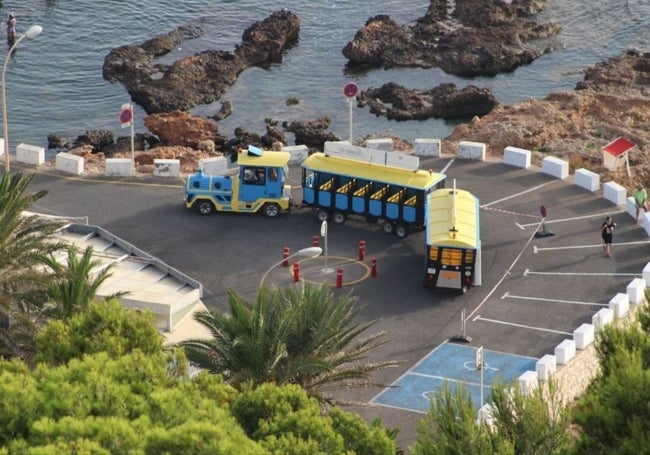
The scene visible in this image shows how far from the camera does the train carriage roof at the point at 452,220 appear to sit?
45.3 metres

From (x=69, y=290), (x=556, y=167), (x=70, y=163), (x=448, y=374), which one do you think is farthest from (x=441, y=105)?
(x=69, y=290)

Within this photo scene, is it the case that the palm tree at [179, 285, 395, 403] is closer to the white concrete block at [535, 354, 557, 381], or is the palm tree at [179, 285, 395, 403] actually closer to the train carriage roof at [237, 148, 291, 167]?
the white concrete block at [535, 354, 557, 381]

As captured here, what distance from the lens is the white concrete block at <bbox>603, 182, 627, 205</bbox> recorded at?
2024 inches

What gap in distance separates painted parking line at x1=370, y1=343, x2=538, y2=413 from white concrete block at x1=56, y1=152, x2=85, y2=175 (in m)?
17.5

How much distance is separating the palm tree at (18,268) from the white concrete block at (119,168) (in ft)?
42.5

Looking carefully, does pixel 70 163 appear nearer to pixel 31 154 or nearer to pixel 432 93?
pixel 31 154

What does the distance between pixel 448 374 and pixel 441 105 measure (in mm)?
29622

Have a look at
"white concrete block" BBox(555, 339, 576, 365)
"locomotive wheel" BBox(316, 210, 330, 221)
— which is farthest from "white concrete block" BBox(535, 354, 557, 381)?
"locomotive wheel" BBox(316, 210, 330, 221)

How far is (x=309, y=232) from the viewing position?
163 feet

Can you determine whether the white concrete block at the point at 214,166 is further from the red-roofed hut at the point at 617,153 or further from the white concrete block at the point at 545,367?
the white concrete block at the point at 545,367

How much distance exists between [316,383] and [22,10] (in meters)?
55.4

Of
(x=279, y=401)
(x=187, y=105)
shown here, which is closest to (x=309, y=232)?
(x=279, y=401)

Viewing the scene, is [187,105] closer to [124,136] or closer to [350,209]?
[124,136]

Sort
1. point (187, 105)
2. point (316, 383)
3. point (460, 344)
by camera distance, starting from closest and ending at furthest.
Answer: point (316, 383) < point (460, 344) < point (187, 105)
